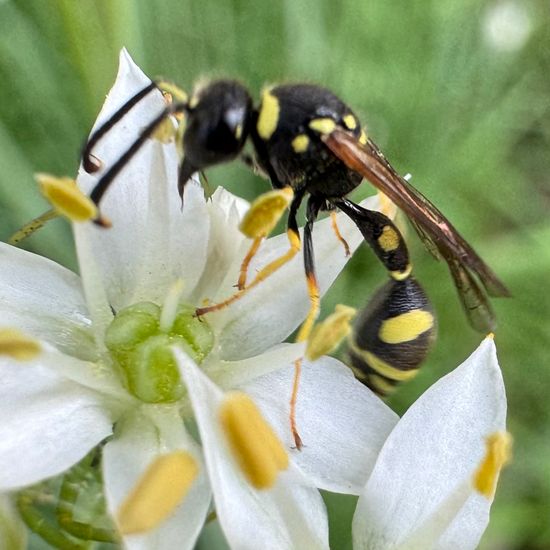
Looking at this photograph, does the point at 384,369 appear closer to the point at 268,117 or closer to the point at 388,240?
the point at 388,240

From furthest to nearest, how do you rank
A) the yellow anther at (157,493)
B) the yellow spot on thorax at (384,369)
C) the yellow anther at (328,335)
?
the yellow spot on thorax at (384,369) → the yellow anther at (328,335) → the yellow anther at (157,493)

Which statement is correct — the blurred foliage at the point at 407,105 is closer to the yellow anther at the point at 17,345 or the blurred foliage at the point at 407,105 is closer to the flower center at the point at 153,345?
the flower center at the point at 153,345

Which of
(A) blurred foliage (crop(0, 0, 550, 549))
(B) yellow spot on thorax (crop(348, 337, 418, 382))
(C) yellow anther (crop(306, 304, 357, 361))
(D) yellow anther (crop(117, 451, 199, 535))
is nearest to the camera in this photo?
(D) yellow anther (crop(117, 451, 199, 535))

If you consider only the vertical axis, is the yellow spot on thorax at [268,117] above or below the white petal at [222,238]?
above

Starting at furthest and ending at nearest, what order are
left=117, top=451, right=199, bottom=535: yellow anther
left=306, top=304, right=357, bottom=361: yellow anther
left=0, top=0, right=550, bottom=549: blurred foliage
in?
left=0, top=0, right=550, bottom=549: blurred foliage, left=306, top=304, right=357, bottom=361: yellow anther, left=117, top=451, right=199, bottom=535: yellow anther

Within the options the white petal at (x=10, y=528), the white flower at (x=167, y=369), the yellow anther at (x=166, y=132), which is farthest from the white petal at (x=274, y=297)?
the white petal at (x=10, y=528)

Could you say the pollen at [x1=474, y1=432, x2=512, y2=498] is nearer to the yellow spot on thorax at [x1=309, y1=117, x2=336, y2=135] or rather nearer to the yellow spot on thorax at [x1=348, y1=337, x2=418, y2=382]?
the yellow spot on thorax at [x1=348, y1=337, x2=418, y2=382]

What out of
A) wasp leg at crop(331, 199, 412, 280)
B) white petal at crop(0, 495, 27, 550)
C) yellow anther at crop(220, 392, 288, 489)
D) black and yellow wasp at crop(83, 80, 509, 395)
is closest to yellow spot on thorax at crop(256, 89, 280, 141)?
black and yellow wasp at crop(83, 80, 509, 395)

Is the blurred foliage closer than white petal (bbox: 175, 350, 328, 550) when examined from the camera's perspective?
No
